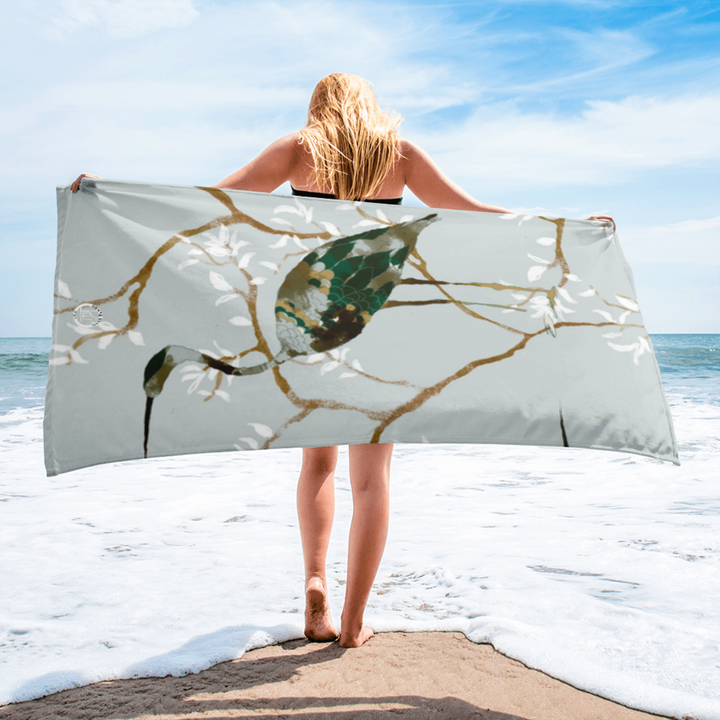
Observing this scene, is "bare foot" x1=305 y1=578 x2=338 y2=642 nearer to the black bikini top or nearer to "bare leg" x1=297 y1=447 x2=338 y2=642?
"bare leg" x1=297 y1=447 x2=338 y2=642

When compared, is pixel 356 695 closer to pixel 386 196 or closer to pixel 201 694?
pixel 201 694

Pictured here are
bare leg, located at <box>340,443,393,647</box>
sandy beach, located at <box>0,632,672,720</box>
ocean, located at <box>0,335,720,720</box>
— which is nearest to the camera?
sandy beach, located at <box>0,632,672,720</box>

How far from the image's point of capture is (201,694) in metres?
1.43

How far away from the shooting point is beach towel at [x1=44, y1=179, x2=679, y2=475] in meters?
1.37

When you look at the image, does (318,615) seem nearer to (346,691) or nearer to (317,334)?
(346,691)

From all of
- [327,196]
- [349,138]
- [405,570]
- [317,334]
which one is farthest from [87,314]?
[405,570]

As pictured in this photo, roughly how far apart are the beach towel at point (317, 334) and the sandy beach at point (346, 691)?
0.62 meters

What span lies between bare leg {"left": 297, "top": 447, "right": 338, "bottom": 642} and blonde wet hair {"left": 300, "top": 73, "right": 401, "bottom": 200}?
2.52ft

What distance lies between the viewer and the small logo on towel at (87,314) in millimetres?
1377

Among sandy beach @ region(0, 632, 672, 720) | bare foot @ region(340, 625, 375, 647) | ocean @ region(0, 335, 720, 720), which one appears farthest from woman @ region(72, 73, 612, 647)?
ocean @ region(0, 335, 720, 720)

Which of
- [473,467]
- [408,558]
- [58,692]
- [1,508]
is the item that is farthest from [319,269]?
[473,467]

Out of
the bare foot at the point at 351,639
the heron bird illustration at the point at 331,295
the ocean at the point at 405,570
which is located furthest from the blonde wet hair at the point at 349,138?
the ocean at the point at 405,570

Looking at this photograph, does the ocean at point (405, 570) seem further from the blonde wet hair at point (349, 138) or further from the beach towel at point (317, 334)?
the blonde wet hair at point (349, 138)

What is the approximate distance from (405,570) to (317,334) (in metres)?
1.29
